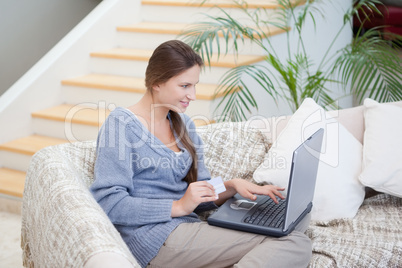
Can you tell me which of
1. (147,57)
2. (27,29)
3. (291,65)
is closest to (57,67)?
(147,57)

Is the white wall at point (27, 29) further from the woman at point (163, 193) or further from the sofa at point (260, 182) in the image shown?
the woman at point (163, 193)

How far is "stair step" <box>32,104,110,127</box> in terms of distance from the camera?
3.62 meters

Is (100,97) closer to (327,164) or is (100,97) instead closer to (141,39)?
(141,39)

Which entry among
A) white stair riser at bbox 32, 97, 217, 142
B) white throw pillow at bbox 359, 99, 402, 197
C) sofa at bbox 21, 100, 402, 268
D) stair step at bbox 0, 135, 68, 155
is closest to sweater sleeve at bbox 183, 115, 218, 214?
sofa at bbox 21, 100, 402, 268

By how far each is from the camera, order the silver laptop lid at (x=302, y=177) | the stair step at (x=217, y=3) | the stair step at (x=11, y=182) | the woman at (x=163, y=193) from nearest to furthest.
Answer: the silver laptop lid at (x=302, y=177) → the woman at (x=163, y=193) → the stair step at (x=11, y=182) → the stair step at (x=217, y=3)

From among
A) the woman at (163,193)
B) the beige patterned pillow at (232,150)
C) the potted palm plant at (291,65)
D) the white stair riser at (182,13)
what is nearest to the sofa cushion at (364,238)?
the woman at (163,193)

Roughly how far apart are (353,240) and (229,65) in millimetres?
1780

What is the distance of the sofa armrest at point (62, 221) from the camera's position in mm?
1485

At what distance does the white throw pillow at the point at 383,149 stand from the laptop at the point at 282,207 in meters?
0.42

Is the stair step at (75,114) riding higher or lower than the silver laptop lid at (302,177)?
lower

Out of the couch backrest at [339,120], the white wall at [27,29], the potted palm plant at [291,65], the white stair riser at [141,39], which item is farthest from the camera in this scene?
the white wall at [27,29]

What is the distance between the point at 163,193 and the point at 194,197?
0.62 ft

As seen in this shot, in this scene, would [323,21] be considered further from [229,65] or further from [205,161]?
[205,161]

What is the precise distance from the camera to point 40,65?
3930 mm
